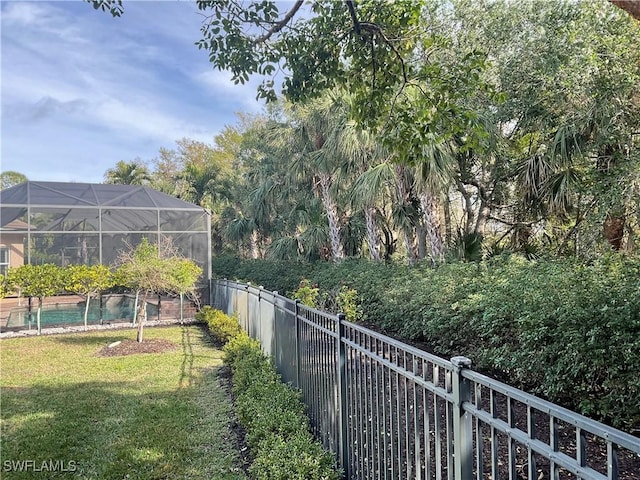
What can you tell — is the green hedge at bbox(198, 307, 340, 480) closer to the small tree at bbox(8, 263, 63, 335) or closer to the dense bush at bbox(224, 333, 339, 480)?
the dense bush at bbox(224, 333, 339, 480)

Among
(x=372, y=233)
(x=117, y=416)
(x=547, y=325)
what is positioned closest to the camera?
(x=547, y=325)

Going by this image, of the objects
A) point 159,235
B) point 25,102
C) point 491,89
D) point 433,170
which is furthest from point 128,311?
point 491,89

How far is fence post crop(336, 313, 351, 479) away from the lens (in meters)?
2.86

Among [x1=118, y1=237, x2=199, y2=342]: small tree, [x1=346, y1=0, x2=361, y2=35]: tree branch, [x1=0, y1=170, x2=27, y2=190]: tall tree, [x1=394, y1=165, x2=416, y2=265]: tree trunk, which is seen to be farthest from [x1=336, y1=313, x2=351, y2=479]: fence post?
[x1=0, y1=170, x2=27, y2=190]: tall tree

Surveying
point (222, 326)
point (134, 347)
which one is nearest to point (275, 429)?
point (222, 326)

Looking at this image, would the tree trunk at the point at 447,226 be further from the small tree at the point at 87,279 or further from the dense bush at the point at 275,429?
the small tree at the point at 87,279

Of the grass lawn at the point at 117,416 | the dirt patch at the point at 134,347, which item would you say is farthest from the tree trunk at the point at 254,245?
the grass lawn at the point at 117,416

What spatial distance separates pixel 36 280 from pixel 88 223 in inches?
91.4

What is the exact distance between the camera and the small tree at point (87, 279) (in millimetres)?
10047

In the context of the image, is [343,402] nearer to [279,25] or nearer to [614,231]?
[279,25]

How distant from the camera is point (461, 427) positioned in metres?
1.59

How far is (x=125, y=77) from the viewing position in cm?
974

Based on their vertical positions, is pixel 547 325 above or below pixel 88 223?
below

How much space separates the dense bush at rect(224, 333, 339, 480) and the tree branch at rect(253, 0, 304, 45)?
11.6ft
